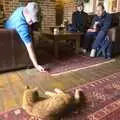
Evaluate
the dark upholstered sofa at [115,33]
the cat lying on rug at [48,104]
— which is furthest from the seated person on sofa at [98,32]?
the cat lying on rug at [48,104]

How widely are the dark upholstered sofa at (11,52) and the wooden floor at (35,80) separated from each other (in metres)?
0.11

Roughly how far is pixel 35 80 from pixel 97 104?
3.13 feet

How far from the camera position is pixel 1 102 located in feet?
6.96

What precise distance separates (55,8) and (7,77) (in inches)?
167

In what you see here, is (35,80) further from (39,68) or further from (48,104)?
(48,104)

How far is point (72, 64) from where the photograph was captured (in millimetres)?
3492

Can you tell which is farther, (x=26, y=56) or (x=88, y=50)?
(x=88, y=50)

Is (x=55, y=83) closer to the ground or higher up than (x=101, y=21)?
closer to the ground

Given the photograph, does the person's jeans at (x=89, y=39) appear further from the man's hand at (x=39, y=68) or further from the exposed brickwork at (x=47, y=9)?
the exposed brickwork at (x=47, y=9)

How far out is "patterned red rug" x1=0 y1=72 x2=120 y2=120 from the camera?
1.83 meters

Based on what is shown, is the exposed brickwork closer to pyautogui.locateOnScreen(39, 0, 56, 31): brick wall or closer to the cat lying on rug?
pyautogui.locateOnScreen(39, 0, 56, 31): brick wall

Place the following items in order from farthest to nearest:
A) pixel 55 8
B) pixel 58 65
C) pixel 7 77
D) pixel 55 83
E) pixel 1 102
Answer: pixel 55 8
pixel 58 65
pixel 7 77
pixel 55 83
pixel 1 102

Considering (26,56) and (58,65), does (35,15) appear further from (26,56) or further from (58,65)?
(58,65)

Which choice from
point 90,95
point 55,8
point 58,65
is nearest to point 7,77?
point 58,65
